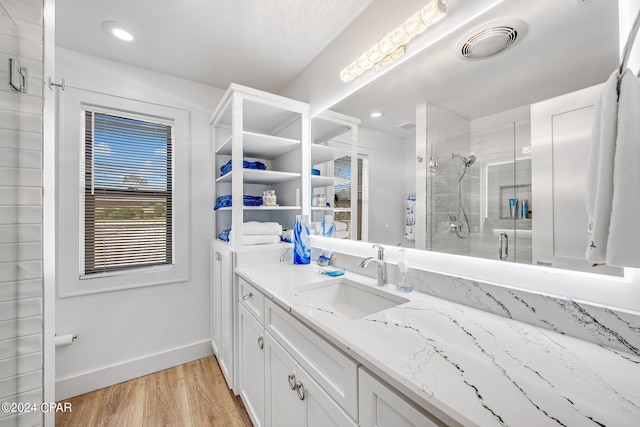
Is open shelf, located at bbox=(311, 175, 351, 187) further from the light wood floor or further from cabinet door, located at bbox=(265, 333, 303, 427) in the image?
the light wood floor

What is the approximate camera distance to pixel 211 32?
1610 millimetres

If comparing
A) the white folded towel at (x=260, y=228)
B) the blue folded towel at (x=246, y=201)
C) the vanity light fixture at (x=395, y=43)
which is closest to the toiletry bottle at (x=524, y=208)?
the vanity light fixture at (x=395, y=43)

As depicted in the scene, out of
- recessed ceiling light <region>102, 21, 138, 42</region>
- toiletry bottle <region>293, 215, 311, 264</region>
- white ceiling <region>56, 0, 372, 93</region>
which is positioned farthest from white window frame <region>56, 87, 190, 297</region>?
toiletry bottle <region>293, 215, 311, 264</region>

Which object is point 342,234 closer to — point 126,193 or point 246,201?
point 246,201

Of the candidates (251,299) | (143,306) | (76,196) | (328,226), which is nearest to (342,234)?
(328,226)

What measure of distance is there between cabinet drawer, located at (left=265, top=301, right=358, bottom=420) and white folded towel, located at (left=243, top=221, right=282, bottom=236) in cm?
81

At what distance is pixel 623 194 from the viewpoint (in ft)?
1.67

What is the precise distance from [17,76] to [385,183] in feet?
5.38

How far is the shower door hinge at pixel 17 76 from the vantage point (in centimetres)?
94

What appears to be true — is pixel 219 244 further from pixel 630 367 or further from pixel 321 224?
pixel 630 367

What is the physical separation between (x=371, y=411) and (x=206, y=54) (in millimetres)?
2307

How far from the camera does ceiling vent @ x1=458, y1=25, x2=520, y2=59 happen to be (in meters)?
0.86

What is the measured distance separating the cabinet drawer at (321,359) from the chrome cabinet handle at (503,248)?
662mm

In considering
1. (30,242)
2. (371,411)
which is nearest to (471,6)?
(371,411)
